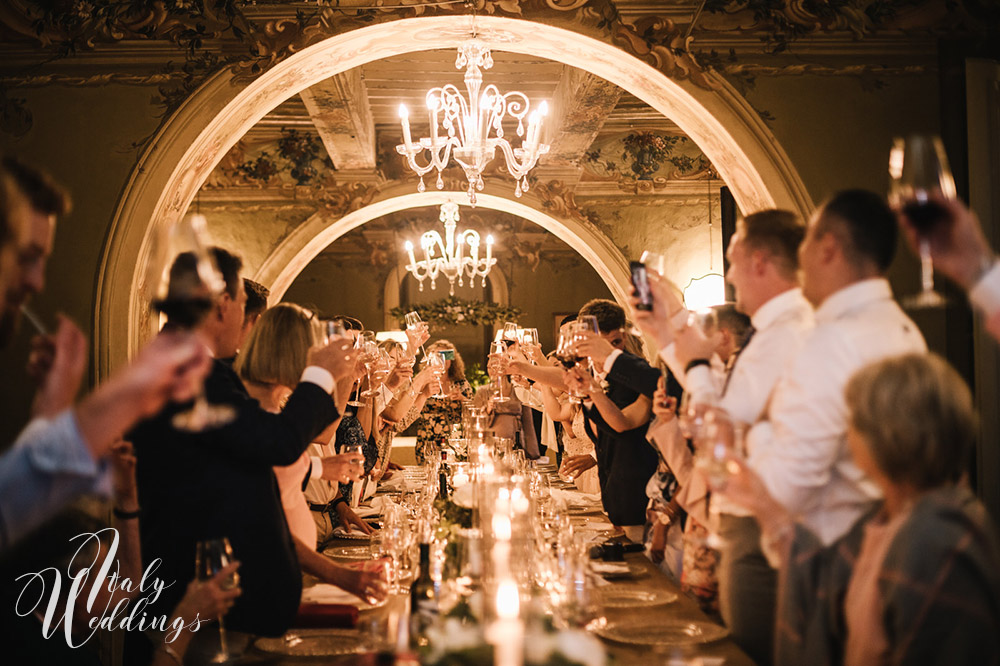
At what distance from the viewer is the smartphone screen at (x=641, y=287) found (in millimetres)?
2281

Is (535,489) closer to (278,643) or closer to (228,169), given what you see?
(278,643)

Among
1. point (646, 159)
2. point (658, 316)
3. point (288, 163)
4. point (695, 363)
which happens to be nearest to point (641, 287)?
point (658, 316)

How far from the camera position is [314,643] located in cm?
189

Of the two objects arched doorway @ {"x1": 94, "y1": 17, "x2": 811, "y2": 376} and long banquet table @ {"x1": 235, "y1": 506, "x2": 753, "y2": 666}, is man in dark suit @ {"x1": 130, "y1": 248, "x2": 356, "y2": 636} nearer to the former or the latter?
long banquet table @ {"x1": 235, "y1": 506, "x2": 753, "y2": 666}

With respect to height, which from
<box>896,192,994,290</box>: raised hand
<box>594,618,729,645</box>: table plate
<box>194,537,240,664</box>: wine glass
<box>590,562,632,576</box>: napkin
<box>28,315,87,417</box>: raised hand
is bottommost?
<box>594,618,729,645</box>: table plate

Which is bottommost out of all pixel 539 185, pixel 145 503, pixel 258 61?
pixel 145 503

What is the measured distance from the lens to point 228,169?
27.2ft

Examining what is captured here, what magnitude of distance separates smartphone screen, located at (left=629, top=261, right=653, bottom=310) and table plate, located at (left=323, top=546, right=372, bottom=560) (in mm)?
1396

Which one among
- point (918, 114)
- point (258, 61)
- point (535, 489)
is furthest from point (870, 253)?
point (258, 61)

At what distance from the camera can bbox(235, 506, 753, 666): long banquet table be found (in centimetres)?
166

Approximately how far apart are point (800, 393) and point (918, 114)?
2.96 metres

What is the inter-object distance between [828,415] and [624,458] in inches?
84.5

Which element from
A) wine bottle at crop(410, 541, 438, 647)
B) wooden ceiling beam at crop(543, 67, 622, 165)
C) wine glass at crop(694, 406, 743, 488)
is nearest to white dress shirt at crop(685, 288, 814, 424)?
wine glass at crop(694, 406, 743, 488)

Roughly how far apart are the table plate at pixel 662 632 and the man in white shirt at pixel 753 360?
160 millimetres
